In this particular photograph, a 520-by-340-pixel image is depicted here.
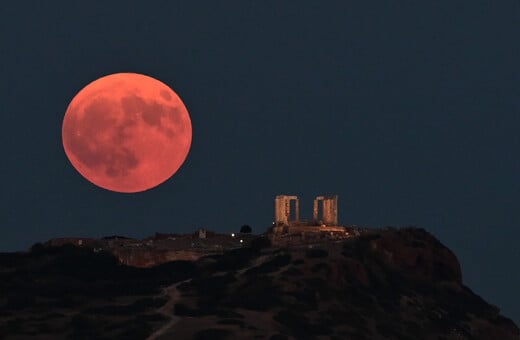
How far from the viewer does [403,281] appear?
13350 cm

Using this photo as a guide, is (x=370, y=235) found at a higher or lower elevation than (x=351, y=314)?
higher

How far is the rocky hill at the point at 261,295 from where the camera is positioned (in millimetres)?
106500

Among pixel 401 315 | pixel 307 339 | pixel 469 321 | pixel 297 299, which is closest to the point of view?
pixel 307 339

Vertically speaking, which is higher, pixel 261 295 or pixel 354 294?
pixel 354 294

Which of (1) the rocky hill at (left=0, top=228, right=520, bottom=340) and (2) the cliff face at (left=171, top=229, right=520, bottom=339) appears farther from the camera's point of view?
(2) the cliff face at (left=171, top=229, right=520, bottom=339)

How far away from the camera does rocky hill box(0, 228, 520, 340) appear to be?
10650 cm

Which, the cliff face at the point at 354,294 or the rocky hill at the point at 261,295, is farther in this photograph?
the cliff face at the point at 354,294

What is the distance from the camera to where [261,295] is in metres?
114

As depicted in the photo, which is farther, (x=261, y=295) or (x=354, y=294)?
(x=354, y=294)

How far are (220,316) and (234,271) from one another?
16666mm

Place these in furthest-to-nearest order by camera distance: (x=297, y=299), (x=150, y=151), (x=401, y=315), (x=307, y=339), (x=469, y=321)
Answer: (x=150, y=151), (x=469, y=321), (x=401, y=315), (x=297, y=299), (x=307, y=339)

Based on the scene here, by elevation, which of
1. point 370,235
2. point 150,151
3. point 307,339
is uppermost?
point 150,151

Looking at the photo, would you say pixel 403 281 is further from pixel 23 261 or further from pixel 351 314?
pixel 23 261

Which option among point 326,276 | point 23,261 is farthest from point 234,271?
point 23,261
